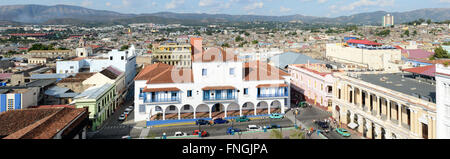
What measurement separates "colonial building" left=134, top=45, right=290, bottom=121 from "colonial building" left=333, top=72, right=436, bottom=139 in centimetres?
613

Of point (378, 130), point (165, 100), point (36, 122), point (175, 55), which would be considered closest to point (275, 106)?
point (165, 100)

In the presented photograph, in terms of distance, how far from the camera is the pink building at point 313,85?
3425 centimetres

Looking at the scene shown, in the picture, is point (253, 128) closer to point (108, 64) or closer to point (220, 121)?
point (220, 121)

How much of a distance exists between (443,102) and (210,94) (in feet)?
61.5

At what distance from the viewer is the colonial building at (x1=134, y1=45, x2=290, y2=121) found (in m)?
29.8

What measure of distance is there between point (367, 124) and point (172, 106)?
18232 millimetres

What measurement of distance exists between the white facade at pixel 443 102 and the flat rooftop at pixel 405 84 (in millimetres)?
2140

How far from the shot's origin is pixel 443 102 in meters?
17.1

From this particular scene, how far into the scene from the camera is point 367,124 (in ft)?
80.8

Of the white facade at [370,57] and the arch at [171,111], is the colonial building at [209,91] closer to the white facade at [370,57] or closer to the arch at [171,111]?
the arch at [171,111]

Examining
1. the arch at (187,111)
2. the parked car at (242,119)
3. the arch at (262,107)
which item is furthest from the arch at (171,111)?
the arch at (262,107)
